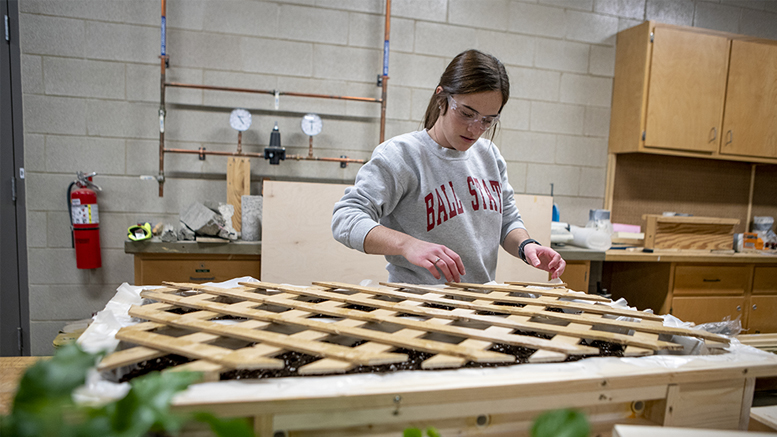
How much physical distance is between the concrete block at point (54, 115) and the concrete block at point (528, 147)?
2.68 metres

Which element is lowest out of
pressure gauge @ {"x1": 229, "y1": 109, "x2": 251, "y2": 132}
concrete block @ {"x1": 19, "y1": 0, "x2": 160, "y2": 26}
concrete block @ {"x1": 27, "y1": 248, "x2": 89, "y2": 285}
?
concrete block @ {"x1": 27, "y1": 248, "x2": 89, "y2": 285}

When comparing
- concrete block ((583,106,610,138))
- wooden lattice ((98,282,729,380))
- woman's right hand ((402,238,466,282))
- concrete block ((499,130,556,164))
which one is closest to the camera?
wooden lattice ((98,282,729,380))

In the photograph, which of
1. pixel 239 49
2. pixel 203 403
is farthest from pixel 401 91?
pixel 203 403

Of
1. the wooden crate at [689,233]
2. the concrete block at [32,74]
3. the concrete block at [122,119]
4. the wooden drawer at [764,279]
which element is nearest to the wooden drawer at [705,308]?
the wooden drawer at [764,279]

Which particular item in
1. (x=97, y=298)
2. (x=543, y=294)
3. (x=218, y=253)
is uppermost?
(x=543, y=294)

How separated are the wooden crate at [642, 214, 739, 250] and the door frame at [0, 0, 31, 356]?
388cm

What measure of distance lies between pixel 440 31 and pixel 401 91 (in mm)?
489

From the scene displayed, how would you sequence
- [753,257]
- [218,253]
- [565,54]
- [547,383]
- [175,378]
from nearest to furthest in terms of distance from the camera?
[175,378]
[547,383]
[218,253]
[753,257]
[565,54]

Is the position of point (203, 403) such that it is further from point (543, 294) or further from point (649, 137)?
point (649, 137)

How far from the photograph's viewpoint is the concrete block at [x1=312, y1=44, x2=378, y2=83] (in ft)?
9.27

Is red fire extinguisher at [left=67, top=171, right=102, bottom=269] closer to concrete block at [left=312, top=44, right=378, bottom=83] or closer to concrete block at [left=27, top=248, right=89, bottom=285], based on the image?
concrete block at [left=27, top=248, right=89, bottom=285]

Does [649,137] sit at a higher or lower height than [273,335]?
higher

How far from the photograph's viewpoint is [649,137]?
117 inches

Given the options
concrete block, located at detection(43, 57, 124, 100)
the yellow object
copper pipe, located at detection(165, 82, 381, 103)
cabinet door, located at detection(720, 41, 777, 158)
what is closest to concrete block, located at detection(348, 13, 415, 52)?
copper pipe, located at detection(165, 82, 381, 103)
